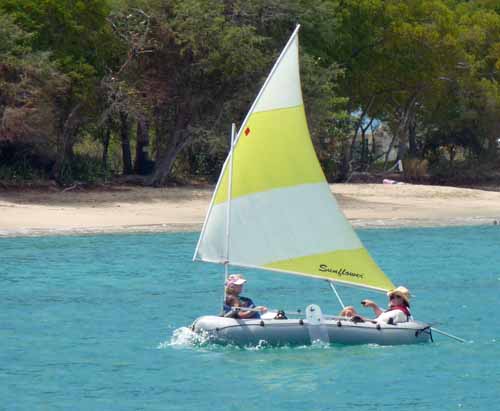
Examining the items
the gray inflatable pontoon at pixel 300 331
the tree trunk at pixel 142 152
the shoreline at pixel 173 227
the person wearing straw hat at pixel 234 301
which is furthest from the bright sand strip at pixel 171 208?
the gray inflatable pontoon at pixel 300 331

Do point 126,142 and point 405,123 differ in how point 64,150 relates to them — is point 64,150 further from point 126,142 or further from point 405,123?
point 405,123

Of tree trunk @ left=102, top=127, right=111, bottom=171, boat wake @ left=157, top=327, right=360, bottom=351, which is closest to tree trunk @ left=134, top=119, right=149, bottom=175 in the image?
tree trunk @ left=102, top=127, right=111, bottom=171

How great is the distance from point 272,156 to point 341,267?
1790mm

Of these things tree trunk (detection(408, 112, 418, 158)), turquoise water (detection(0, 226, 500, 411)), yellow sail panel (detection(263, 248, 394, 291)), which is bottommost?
turquoise water (detection(0, 226, 500, 411))

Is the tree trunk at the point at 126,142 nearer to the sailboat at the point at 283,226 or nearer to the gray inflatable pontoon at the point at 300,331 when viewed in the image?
the sailboat at the point at 283,226

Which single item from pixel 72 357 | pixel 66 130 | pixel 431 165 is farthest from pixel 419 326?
pixel 431 165

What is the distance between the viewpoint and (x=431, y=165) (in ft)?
163

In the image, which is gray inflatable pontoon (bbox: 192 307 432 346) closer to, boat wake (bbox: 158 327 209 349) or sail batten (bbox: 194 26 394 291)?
boat wake (bbox: 158 327 209 349)

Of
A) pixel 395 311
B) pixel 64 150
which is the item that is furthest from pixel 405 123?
pixel 395 311

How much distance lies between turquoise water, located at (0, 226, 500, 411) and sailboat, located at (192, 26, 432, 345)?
362 millimetres

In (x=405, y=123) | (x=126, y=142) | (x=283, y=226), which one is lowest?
(x=283, y=226)

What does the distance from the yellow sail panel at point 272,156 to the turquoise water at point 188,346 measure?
224 cm

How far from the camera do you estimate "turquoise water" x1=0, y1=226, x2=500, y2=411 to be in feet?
48.3

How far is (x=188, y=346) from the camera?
17203 millimetres
